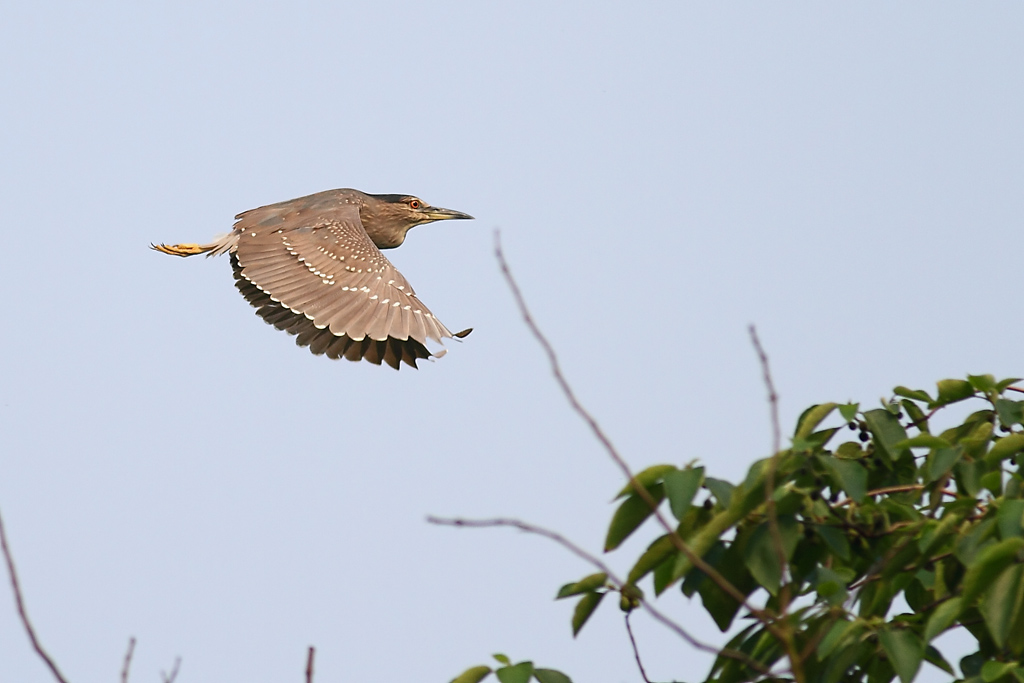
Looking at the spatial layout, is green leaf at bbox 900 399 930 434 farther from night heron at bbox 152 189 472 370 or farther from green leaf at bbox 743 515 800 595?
night heron at bbox 152 189 472 370

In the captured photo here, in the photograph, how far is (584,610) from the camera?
258cm

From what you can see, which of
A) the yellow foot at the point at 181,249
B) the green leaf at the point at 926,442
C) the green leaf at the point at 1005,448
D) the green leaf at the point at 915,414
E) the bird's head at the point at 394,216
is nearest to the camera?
the green leaf at the point at 926,442

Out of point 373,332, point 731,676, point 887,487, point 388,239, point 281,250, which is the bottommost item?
point 731,676

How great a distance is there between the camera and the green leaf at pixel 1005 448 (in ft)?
8.70

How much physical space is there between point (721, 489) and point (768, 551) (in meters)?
0.15

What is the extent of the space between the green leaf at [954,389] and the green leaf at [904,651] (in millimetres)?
839

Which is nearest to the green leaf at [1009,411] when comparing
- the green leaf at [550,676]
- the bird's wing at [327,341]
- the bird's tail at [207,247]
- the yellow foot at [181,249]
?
the green leaf at [550,676]

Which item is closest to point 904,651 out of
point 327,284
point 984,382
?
point 984,382

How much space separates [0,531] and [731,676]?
4.95ft

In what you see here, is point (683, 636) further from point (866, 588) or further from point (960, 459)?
point (960, 459)

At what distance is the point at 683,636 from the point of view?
162 cm

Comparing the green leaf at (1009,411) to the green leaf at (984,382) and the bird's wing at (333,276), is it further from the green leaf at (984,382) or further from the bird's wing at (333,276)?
the bird's wing at (333,276)

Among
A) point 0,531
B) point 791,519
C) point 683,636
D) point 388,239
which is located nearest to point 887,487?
point 791,519

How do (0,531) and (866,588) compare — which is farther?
(866,588)
